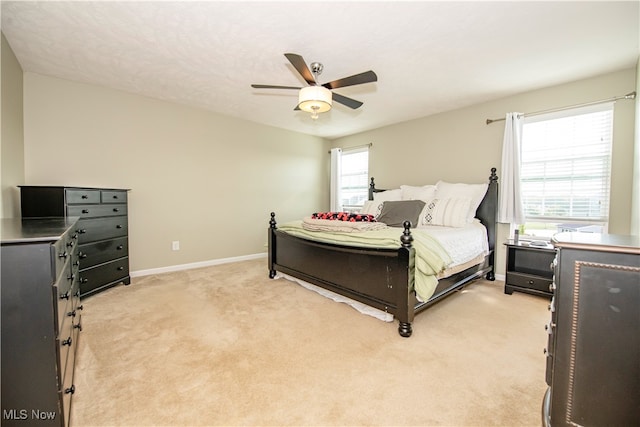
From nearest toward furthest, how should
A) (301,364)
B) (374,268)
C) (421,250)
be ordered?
(301,364), (421,250), (374,268)

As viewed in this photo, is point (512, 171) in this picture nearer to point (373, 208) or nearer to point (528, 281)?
point (528, 281)

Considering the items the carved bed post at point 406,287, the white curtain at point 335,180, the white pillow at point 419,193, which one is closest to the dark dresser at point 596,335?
the carved bed post at point 406,287

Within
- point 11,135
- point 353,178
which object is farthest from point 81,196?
point 353,178

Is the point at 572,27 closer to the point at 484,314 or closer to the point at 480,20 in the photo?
the point at 480,20

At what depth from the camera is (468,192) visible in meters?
3.60

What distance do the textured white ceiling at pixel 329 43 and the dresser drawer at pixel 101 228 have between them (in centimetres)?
162

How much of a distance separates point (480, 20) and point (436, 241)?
1772mm

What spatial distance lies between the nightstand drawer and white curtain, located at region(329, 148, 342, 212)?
10.8ft

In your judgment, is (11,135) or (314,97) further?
(11,135)

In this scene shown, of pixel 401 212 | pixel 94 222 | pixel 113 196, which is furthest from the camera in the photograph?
pixel 401 212

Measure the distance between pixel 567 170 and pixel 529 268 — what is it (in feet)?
4.00

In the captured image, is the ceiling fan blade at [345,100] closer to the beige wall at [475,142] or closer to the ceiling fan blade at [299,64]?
the ceiling fan blade at [299,64]

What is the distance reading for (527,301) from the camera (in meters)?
2.88

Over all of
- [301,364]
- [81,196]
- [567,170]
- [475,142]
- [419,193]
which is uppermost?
[475,142]
